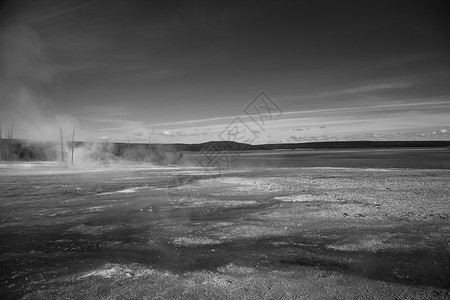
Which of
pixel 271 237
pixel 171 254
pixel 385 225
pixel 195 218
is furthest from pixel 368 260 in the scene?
pixel 195 218

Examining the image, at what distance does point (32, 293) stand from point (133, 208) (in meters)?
8.47

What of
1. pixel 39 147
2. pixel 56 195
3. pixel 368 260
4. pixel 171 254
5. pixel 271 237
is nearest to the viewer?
pixel 368 260

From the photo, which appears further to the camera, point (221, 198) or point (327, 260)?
point (221, 198)

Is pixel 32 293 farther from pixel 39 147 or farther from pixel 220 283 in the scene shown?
pixel 39 147

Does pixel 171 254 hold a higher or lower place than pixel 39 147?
lower

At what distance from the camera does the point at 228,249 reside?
325 inches

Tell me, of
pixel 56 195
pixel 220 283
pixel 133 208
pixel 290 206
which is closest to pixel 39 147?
pixel 56 195

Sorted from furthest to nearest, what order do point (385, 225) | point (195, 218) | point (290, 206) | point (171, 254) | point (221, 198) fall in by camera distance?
point (221, 198) < point (290, 206) < point (195, 218) < point (385, 225) < point (171, 254)

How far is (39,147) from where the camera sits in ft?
230

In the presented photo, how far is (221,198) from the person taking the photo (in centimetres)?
1697

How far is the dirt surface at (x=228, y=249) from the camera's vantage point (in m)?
5.98

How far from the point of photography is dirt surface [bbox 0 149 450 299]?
5984 millimetres

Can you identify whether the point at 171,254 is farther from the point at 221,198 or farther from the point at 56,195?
the point at 56,195

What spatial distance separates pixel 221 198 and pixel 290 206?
14.5 ft
